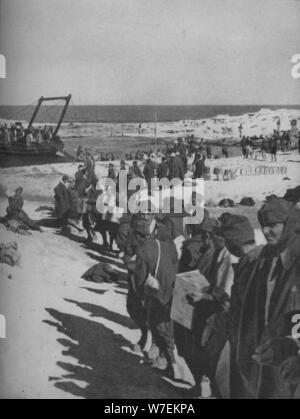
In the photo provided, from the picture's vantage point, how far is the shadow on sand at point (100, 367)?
488cm

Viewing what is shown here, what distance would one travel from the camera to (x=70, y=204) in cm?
489

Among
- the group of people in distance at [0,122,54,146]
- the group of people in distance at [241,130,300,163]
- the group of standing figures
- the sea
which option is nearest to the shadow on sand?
the group of standing figures

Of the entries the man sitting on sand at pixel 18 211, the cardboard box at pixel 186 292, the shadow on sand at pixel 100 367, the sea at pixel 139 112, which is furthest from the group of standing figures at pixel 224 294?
the sea at pixel 139 112

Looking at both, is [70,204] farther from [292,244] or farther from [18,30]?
[292,244]

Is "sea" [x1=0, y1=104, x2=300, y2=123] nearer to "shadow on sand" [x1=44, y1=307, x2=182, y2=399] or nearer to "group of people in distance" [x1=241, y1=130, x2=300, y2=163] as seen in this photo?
"group of people in distance" [x1=241, y1=130, x2=300, y2=163]

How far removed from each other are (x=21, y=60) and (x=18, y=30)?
23 centimetres

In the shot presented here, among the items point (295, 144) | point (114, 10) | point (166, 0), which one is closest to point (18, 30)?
point (114, 10)

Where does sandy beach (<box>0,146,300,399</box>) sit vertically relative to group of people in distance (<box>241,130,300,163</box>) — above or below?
below

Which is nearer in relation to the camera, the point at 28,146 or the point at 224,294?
the point at 224,294

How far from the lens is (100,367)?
489cm

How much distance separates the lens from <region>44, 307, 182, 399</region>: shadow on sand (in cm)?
488

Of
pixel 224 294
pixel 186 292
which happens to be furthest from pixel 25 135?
pixel 224 294

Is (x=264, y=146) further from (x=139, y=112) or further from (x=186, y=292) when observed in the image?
(x=186, y=292)

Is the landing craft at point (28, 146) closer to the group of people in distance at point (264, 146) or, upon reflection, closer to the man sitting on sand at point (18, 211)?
the man sitting on sand at point (18, 211)
